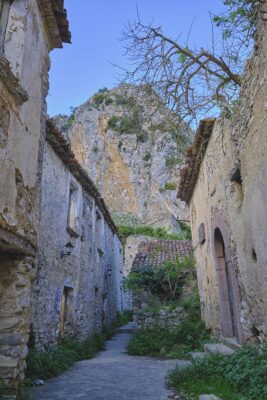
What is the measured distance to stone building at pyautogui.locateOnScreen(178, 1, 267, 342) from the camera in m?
4.46

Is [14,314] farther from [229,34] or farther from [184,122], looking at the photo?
[229,34]

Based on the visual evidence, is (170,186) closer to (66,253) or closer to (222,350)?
(66,253)

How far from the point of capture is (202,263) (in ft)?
33.4

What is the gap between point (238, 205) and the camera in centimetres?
585

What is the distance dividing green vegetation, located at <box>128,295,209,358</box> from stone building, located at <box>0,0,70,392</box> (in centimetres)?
619

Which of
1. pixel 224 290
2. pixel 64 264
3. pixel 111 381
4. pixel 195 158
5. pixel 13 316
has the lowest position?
pixel 111 381

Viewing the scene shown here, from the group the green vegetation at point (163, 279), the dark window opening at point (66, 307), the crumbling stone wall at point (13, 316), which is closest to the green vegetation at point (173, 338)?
the green vegetation at point (163, 279)

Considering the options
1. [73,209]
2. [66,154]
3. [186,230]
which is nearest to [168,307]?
[73,209]

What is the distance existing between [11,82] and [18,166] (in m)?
0.94

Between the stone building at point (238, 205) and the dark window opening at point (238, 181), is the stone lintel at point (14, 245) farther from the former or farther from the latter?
the dark window opening at point (238, 181)

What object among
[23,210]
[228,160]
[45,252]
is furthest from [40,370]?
[228,160]

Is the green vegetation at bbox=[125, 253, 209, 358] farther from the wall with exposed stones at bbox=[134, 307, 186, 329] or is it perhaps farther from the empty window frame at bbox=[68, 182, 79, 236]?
the empty window frame at bbox=[68, 182, 79, 236]

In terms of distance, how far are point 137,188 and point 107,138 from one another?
286 inches

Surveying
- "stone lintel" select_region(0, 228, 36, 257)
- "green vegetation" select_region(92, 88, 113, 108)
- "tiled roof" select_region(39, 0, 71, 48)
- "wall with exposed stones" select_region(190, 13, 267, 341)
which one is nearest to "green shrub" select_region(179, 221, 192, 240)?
"wall with exposed stones" select_region(190, 13, 267, 341)
